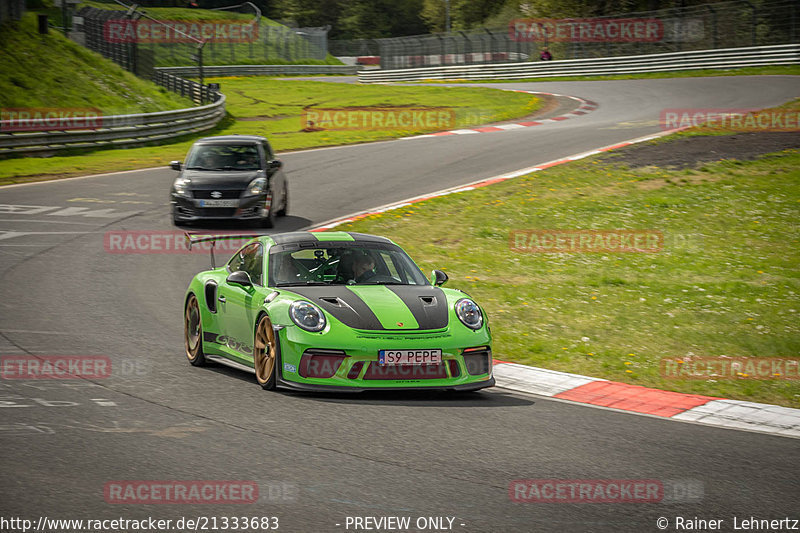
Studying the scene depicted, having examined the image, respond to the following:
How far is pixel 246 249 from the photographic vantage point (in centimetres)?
968

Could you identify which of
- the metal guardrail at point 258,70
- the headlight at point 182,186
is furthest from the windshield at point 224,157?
the metal guardrail at point 258,70

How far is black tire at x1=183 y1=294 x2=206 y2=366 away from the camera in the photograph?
930 cm

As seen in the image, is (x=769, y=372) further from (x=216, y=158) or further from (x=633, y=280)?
(x=216, y=158)

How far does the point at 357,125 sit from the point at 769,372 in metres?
27.5

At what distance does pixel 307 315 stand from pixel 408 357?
3.00 ft

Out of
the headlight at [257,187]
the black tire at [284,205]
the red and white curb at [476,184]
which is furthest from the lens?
the black tire at [284,205]

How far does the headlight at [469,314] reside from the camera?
27.2 ft

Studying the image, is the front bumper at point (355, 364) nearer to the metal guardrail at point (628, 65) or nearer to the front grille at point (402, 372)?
the front grille at point (402, 372)

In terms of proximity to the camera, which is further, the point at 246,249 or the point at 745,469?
the point at 246,249

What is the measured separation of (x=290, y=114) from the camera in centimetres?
4134

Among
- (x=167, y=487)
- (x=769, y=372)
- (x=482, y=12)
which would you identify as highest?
(x=482, y=12)

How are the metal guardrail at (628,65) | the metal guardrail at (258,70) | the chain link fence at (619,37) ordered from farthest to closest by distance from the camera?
the metal guardrail at (258,70) → the chain link fence at (619,37) → the metal guardrail at (628,65)

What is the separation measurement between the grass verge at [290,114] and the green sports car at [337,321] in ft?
53.8

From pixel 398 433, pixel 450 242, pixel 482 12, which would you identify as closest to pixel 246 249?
pixel 398 433
